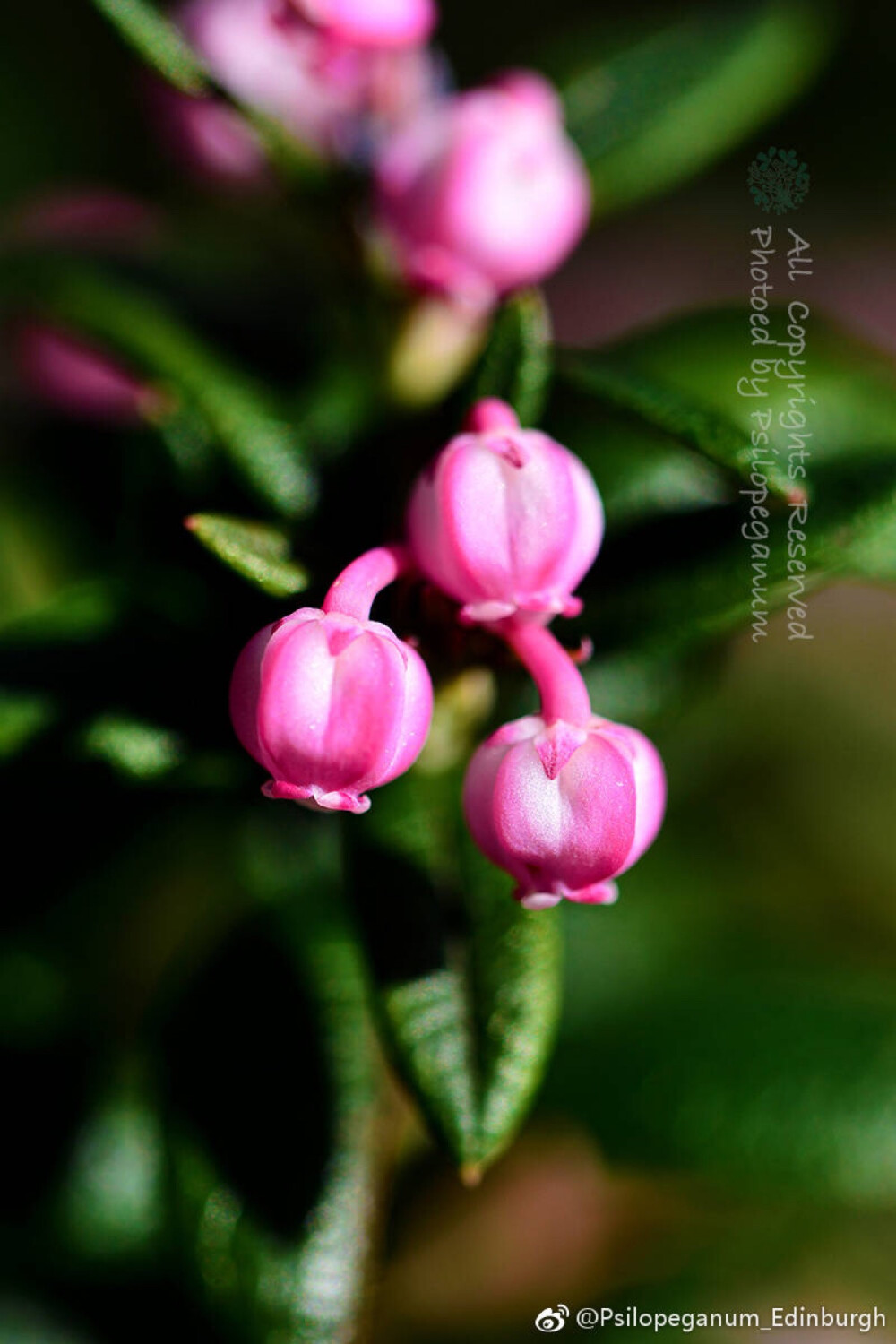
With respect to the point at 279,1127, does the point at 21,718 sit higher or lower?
higher

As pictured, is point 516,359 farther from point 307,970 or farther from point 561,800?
point 307,970

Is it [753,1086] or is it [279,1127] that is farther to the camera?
[753,1086]

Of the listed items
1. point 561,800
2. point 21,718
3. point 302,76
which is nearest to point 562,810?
point 561,800

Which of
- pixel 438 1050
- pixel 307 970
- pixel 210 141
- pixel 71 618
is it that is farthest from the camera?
pixel 210 141

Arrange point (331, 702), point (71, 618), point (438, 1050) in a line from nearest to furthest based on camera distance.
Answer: point (331, 702) → point (438, 1050) → point (71, 618)

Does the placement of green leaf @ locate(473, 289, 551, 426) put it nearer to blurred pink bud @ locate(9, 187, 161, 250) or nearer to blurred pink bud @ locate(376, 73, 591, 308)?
blurred pink bud @ locate(376, 73, 591, 308)

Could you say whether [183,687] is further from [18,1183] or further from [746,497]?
[18,1183]
